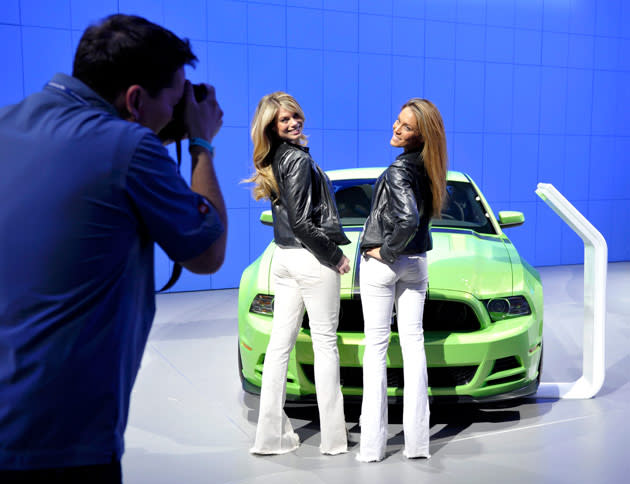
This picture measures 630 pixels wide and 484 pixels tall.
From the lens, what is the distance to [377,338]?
3.26 meters

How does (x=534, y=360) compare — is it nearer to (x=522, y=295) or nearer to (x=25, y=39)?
(x=522, y=295)

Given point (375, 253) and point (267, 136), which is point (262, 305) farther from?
point (267, 136)

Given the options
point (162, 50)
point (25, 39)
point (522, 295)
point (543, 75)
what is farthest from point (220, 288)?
point (162, 50)

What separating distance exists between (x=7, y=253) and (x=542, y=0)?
10952 millimetres

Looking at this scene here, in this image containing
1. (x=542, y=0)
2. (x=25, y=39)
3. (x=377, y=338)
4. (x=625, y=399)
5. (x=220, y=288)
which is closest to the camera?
(x=377, y=338)

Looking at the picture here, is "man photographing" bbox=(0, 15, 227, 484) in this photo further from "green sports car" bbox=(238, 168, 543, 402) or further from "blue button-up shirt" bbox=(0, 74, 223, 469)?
"green sports car" bbox=(238, 168, 543, 402)

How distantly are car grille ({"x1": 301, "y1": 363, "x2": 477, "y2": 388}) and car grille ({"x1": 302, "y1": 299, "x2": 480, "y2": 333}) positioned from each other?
23 centimetres

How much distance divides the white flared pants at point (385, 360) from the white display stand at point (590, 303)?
139 centimetres

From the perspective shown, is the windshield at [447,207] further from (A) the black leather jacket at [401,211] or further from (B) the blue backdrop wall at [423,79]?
(B) the blue backdrop wall at [423,79]

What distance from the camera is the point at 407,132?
3.27 meters

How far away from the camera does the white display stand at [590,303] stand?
13.6ft

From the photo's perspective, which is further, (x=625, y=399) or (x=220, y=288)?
(x=220, y=288)

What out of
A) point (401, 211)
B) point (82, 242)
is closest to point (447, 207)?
point (401, 211)

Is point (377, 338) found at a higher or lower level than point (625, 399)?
higher
